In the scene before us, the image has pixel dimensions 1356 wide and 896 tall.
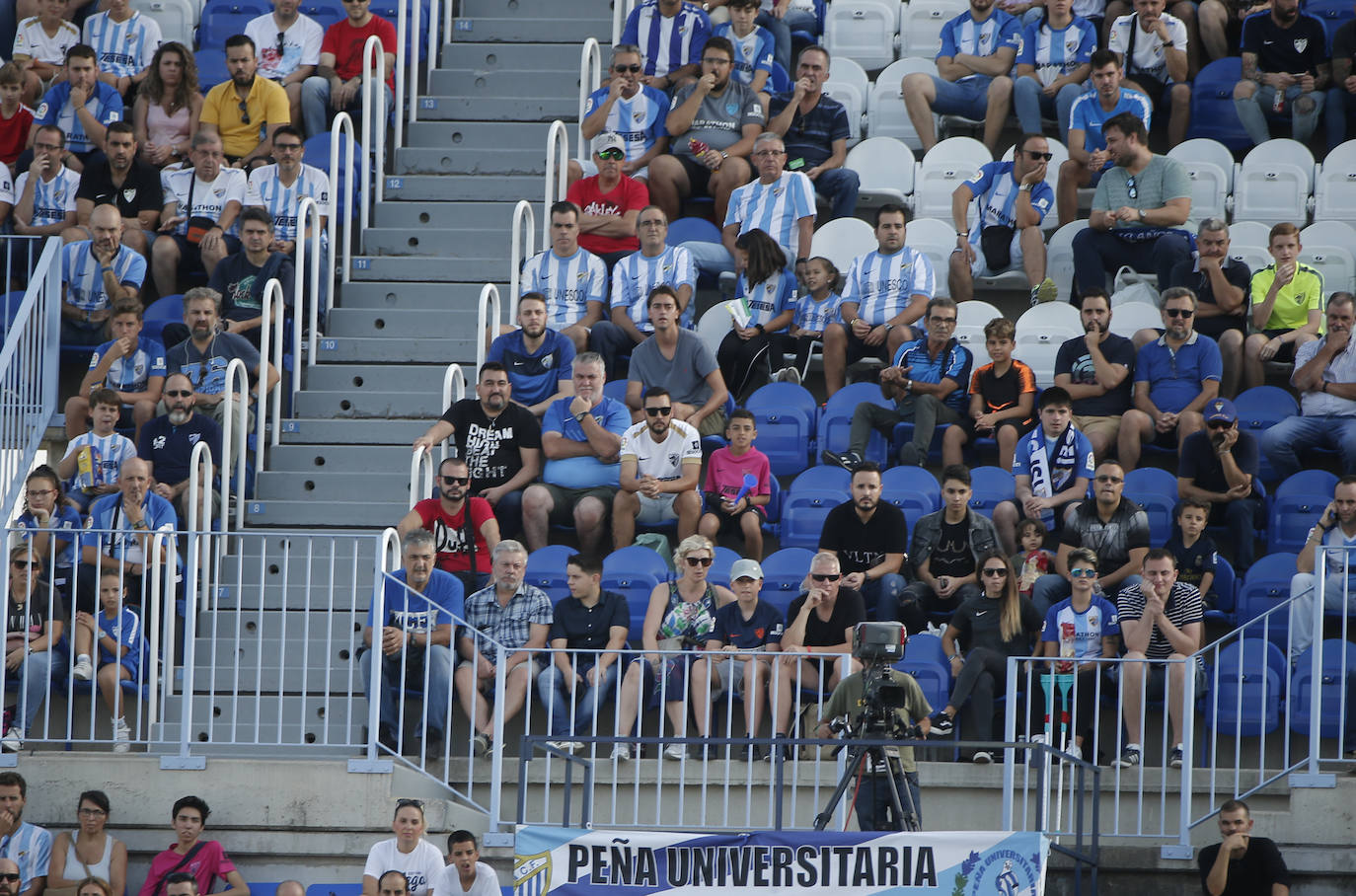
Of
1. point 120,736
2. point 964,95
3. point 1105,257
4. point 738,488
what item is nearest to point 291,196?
point 738,488

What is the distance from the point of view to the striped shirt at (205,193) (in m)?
13.6

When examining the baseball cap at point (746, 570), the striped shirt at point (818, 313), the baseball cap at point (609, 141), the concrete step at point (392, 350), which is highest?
the baseball cap at point (609, 141)

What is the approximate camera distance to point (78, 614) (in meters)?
10.7

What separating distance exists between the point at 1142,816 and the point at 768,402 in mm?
3437

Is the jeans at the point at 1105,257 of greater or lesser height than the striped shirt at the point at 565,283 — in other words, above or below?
above

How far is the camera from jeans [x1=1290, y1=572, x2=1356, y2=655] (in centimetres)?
1025

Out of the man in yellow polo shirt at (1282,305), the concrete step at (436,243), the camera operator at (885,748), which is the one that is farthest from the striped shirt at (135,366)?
the man in yellow polo shirt at (1282,305)

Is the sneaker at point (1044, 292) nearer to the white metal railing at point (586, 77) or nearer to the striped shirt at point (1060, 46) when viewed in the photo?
the striped shirt at point (1060, 46)

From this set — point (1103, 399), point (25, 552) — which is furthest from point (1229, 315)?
point (25, 552)

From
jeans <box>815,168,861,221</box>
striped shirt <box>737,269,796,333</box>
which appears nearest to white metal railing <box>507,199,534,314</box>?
striped shirt <box>737,269,796,333</box>

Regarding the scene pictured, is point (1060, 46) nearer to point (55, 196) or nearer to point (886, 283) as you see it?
point (886, 283)

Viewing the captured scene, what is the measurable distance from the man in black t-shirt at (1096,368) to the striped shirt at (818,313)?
1.47 meters

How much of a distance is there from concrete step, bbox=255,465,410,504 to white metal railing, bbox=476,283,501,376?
0.96 meters

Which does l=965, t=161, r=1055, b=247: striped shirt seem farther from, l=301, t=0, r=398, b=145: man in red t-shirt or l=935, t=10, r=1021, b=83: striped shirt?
l=301, t=0, r=398, b=145: man in red t-shirt
